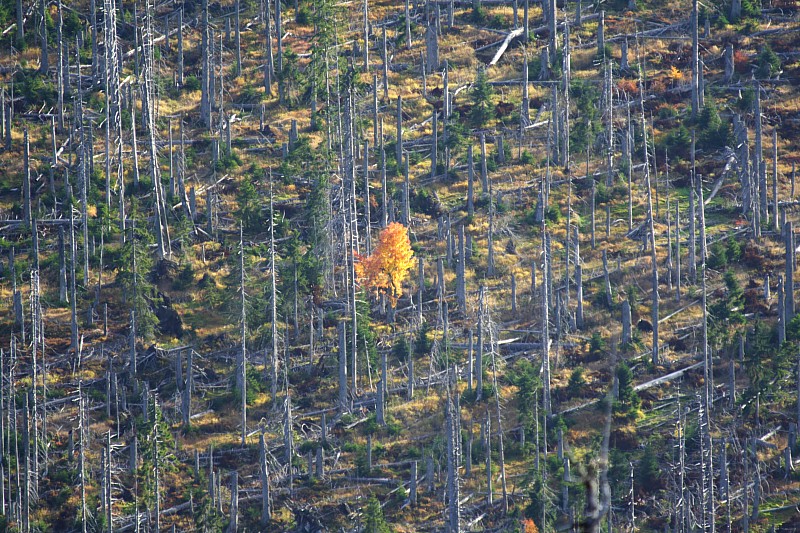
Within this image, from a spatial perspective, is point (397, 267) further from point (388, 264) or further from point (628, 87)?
point (628, 87)

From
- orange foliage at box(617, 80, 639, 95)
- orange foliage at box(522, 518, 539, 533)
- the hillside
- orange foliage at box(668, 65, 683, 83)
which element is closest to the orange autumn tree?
the hillside

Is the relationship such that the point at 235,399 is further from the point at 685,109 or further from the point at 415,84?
the point at 685,109

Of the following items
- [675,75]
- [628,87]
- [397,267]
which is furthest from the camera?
[675,75]

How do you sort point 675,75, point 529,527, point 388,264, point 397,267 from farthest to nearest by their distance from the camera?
1. point 675,75
2. point 397,267
3. point 388,264
4. point 529,527

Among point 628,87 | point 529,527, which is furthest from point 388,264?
point 628,87

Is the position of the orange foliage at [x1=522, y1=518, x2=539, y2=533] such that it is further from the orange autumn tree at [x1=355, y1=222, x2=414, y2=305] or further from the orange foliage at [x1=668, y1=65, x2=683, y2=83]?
the orange foliage at [x1=668, y1=65, x2=683, y2=83]
